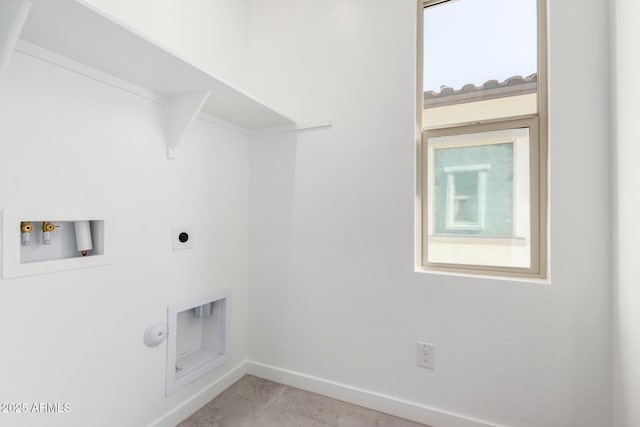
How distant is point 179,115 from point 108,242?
0.70 m

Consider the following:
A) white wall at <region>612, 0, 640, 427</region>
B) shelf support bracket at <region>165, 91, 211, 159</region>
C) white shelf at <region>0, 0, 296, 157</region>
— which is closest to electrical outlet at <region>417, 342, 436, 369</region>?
white wall at <region>612, 0, 640, 427</region>

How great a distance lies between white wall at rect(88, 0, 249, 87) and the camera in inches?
58.2

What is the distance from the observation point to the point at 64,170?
120 cm

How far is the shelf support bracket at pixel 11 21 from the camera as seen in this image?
2.82 feet

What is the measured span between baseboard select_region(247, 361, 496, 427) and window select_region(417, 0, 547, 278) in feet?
2.53

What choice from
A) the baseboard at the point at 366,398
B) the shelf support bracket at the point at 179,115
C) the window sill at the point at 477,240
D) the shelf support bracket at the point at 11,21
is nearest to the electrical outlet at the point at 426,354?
the baseboard at the point at 366,398

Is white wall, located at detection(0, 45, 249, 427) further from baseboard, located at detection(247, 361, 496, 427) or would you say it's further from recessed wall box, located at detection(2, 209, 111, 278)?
baseboard, located at detection(247, 361, 496, 427)

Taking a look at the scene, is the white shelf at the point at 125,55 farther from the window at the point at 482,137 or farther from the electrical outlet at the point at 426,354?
the electrical outlet at the point at 426,354

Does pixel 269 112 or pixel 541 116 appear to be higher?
pixel 269 112

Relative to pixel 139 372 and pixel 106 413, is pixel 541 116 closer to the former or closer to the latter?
pixel 139 372

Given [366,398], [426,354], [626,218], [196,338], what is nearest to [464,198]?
[626,218]

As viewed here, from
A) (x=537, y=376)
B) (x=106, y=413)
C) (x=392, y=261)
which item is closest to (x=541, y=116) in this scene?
(x=392, y=261)

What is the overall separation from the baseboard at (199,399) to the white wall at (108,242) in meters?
0.02

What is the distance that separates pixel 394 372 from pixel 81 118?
1970 millimetres
